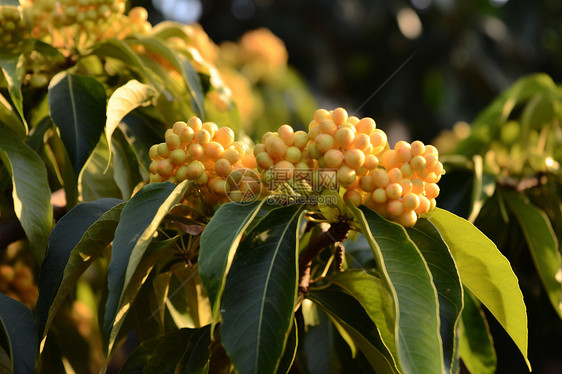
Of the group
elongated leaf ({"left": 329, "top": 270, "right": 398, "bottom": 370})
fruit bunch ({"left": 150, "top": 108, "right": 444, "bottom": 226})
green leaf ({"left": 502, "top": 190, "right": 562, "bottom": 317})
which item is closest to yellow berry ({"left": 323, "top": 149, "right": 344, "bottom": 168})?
fruit bunch ({"left": 150, "top": 108, "right": 444, "bottom": 226})

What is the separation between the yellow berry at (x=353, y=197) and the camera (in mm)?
916

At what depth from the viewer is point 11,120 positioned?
1158mm

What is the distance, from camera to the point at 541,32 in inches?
188

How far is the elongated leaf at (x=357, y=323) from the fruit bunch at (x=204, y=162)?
248 mm

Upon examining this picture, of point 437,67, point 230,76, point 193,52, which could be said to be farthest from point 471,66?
point 193,52

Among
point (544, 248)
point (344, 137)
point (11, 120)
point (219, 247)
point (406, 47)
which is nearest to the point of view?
point (219, 247)

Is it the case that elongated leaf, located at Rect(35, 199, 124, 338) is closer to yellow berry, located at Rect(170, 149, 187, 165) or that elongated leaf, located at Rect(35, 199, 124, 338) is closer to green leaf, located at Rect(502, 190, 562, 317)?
yellow berry, located at Rect(170, 149, 187, 165)

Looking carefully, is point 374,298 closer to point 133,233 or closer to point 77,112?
point 133,233

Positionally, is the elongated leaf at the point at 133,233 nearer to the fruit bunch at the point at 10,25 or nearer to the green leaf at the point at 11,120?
the green leaf at the point at 11,120

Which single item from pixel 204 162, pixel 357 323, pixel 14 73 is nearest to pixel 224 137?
pixel 204 162

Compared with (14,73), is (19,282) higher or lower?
lower

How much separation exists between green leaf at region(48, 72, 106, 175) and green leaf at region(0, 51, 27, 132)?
0.06 m

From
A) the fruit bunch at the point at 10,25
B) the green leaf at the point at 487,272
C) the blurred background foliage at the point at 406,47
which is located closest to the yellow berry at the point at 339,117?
the green leaf at the point at 487,272

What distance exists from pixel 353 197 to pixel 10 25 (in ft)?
2.80
